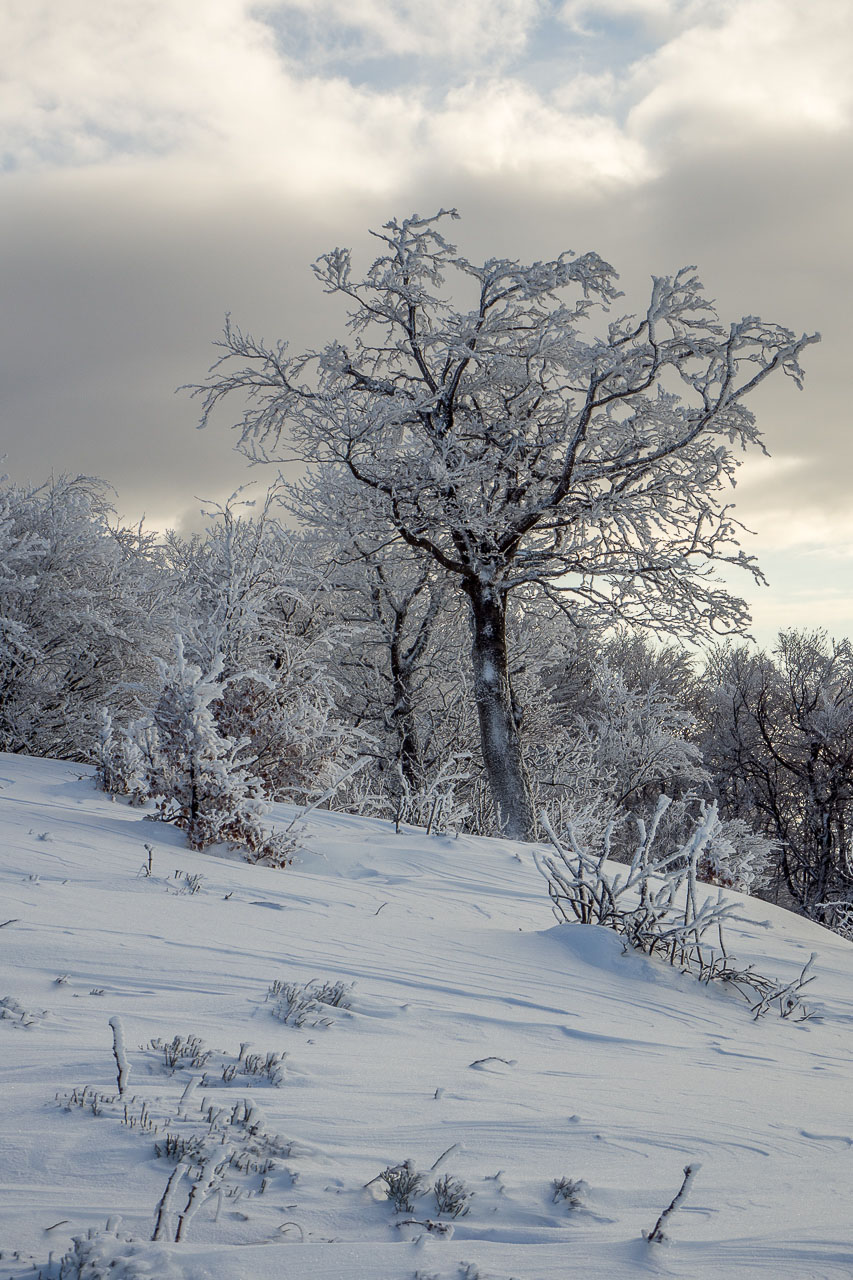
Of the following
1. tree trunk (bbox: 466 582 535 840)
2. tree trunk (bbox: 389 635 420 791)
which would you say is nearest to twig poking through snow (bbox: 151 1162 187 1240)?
tree trunk (bbox: 466 582 535 840)

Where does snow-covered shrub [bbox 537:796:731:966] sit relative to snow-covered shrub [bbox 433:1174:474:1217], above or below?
above

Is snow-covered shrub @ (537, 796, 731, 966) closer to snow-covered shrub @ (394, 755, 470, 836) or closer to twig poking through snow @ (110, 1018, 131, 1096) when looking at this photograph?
snow-covered shrub @ (394, 755, 470, 836)

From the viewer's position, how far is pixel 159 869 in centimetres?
540

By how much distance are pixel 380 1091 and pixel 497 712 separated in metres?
10.3

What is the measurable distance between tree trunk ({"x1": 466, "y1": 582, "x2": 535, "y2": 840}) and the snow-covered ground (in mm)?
7120

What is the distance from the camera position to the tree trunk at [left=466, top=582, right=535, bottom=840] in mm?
12844

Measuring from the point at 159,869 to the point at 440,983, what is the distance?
2.01m

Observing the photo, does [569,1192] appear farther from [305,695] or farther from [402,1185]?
[305,695]

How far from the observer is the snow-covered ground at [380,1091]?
1887 mm

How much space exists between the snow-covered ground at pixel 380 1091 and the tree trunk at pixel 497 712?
23.4 ft

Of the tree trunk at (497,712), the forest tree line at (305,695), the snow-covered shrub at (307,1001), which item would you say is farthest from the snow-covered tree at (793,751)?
the snow-covered shrub at (307,1001)

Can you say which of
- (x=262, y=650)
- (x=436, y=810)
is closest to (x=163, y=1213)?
(x=436, y=810)

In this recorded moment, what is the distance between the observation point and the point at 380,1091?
272 cm

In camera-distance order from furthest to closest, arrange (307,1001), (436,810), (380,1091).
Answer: (436,810) < (307,1001) < (380,1091)
